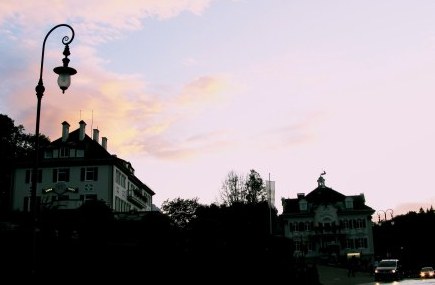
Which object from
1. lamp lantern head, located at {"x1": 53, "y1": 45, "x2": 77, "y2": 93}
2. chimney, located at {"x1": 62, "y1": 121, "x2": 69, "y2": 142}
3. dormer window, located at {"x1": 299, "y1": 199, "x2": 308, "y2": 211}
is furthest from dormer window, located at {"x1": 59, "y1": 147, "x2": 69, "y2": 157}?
lamp lantern head, located at {"x1": 53, "y1": 45, "x2": 77, "y2": 93}

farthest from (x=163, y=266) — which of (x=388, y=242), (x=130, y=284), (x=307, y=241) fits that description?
(x=388, y=242)

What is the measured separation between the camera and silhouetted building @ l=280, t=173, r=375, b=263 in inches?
3935

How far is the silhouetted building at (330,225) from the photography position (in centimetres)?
9994

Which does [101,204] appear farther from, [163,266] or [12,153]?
[12,153]

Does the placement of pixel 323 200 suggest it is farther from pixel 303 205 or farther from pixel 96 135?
pixel 96 135

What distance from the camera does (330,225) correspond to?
331 ft

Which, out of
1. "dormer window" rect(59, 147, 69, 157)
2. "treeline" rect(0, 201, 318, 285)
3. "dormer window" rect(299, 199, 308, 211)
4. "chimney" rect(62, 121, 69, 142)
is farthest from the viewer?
"dormer window" rect(299, 199, 308, 211)

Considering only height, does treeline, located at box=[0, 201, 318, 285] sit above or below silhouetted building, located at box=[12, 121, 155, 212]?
below

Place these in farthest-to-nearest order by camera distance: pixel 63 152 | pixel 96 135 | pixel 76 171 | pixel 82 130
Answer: pixel 96 135
pixel 82 130
pixel 63 152
pixel 76 171

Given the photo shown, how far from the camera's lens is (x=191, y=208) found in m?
109

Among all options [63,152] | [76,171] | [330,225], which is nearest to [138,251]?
[76,171]

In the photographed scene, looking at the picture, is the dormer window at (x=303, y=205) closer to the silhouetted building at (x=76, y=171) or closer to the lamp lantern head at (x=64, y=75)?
the silhouetted building at (x=76, y=171)

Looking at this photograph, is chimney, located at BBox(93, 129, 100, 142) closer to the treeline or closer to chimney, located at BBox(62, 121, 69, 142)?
chimney, located at BBox(62, 121, 69, 142)

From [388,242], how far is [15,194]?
76720 mm
